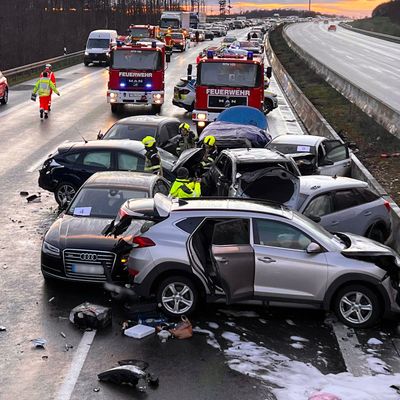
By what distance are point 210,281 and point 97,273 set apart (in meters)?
1.65

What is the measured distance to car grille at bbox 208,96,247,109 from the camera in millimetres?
22797

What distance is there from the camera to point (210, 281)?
8.93 meters

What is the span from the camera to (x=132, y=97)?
2752 cm

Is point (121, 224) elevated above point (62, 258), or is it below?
above

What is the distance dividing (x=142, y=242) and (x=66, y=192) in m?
5.79

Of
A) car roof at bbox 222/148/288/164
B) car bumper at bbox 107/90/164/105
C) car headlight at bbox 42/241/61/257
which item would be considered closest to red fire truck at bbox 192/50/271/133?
car bumper at bbox 107/90/164/105

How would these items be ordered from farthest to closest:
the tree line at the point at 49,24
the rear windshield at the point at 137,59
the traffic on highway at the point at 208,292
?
1. the tree line at the point at 49,24
2. the rear windshield at the point at 137,59
3. the traffic on highway at the point at 208,292

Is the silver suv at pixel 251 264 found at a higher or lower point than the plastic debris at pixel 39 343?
higher

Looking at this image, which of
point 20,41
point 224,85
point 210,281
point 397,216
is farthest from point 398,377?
point 20,41

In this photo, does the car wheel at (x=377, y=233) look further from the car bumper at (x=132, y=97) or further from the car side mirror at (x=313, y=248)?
the car bumper at (x=132, y=97)

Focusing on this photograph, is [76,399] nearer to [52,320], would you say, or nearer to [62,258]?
[52,320]

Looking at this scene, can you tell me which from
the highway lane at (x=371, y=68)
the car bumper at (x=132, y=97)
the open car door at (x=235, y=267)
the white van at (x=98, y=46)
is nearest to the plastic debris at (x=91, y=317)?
the open car door at (x=235, y=267)

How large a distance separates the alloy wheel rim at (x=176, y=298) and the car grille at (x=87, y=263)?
3.38ft

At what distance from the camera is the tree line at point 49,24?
205 ft
